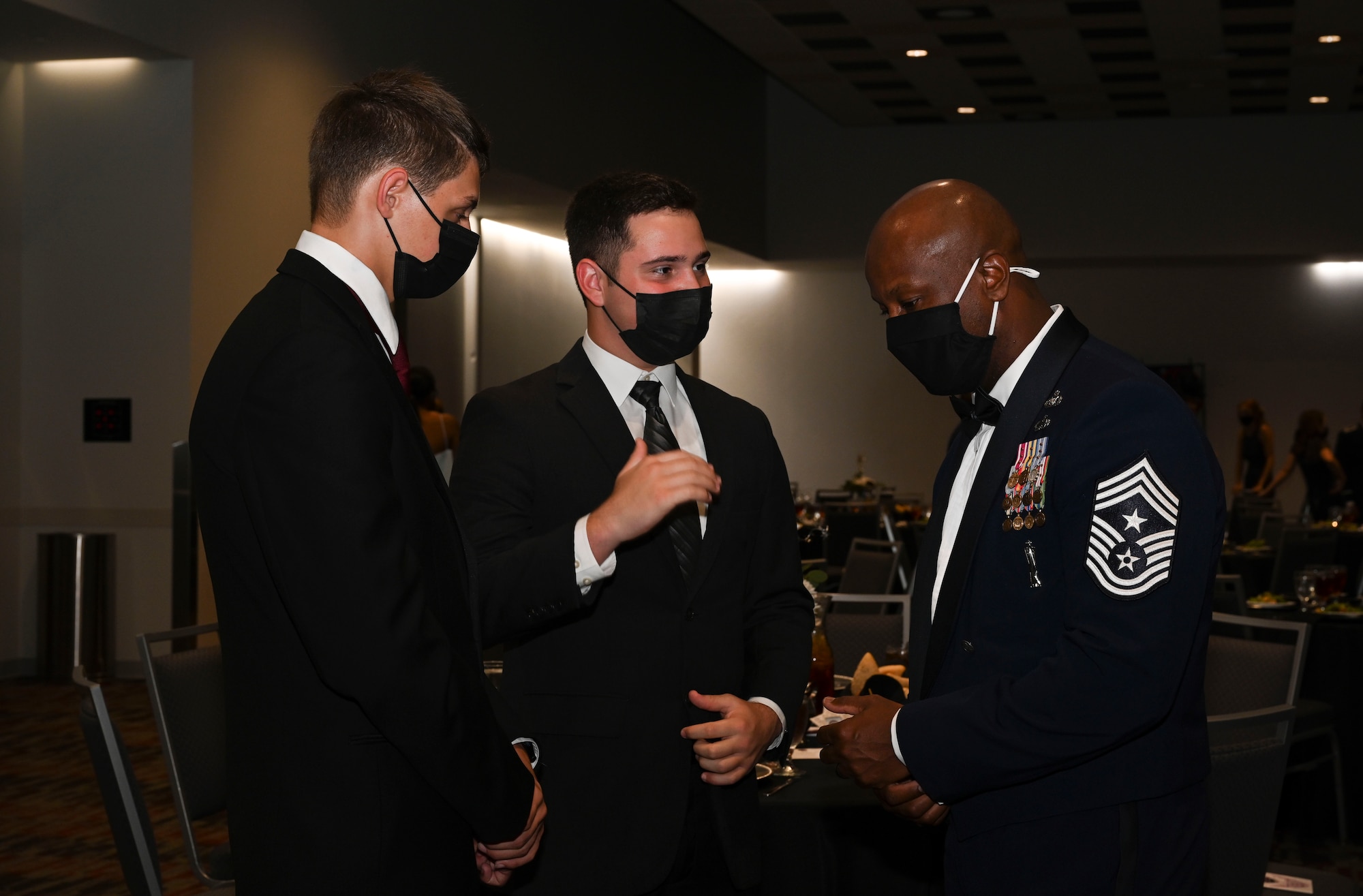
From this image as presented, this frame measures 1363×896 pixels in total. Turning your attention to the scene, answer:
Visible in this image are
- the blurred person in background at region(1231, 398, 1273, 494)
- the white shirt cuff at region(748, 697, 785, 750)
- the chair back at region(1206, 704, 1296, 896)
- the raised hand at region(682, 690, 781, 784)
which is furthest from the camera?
the blurred person in background at region(1231, 398, 1273, 494)

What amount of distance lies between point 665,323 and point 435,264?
50 centimetres

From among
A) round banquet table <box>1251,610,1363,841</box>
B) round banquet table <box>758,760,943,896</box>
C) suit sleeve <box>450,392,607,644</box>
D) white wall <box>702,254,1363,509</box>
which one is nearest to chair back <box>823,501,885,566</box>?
round banquet table <box>1251,610,1363,841</box>

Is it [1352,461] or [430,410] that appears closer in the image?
[430,410]

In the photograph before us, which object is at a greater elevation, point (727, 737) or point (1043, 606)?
point (1043, 606)

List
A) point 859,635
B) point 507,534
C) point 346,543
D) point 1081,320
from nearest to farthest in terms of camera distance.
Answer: point 346,543 < point 507,534 < point 859,635 < point 1081,320

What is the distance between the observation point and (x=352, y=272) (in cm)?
161

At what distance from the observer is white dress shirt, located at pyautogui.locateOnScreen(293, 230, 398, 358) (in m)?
1.60

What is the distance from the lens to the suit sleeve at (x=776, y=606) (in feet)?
6.76

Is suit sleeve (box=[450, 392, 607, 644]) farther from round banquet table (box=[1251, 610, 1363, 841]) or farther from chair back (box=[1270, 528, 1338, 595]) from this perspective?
chair back (box=[1270, 528, 1338, 595])

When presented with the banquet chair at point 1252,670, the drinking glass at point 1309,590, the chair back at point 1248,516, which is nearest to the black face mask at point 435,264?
the banquet chair at point 1252,670

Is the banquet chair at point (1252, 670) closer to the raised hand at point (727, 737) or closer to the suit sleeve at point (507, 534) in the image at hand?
the raised hand at point (727, 737)

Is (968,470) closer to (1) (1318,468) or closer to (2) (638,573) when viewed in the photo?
(2) (638,573)

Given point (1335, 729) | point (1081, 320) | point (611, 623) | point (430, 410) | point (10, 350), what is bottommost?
point (1335, 729)

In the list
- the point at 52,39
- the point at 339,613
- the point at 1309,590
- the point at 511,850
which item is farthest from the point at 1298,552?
the point at 52,39
